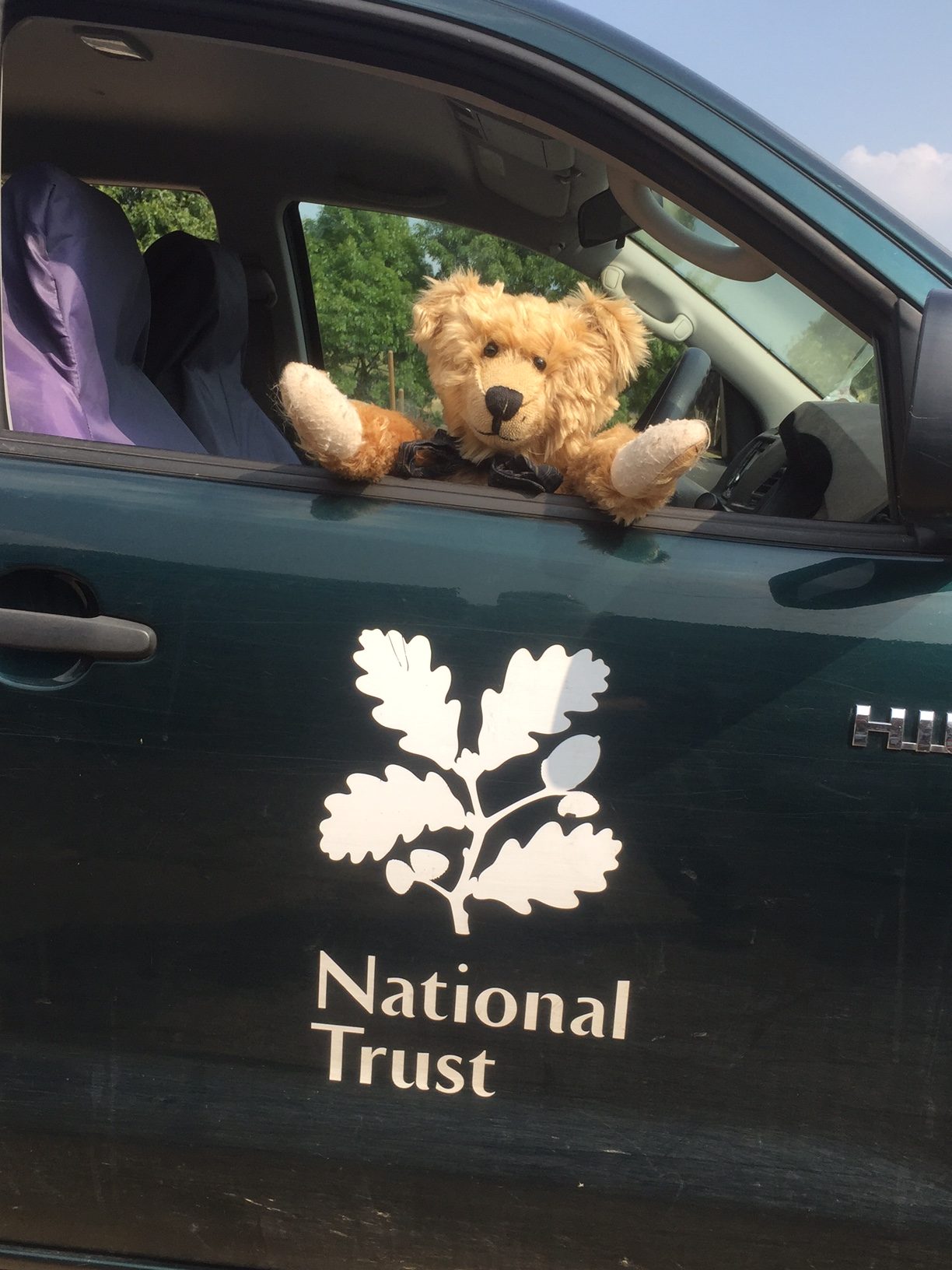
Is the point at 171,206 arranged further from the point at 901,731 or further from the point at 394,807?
the point at 901,731

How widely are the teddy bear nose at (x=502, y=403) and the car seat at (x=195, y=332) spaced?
3.21 feet

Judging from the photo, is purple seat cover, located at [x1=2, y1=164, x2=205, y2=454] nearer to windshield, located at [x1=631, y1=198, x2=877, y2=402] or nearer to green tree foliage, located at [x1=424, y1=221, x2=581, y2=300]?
green tree foliage, located at [x1=424, y1=221, x2=581, y2=300]

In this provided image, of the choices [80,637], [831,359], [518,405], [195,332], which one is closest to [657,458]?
[518,405]

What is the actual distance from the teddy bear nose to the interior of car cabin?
0.18 m

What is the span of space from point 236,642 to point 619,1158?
0.75m

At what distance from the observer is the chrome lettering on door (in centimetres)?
122

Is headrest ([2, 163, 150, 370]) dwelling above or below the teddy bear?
above

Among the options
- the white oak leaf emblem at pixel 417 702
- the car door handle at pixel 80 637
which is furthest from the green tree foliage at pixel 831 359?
the car door handle at pixel 80 637

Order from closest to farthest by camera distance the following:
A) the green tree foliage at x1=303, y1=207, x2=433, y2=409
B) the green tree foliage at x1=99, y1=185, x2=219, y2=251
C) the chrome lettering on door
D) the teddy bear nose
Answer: the chrome lettering on door → the teddy bear nose → the green tree foliage at x1=303, y1=207, x2=433, y2=409 → the green tree foliage at x1=99, y1=185, x2=219, y2=251

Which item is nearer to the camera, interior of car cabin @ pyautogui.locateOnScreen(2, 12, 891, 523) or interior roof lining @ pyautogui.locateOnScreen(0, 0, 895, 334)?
interior roof lining @ pyautogui.locateOnScreen(0, 0, 895, 334)

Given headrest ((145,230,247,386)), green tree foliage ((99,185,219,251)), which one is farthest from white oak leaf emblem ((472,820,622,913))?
green tree foliage ((99,185,219,251))

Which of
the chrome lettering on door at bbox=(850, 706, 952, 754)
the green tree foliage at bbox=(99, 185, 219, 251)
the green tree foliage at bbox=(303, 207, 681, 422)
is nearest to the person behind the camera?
the chrome lettering on door at bbox=(850, 706, 952, 754)

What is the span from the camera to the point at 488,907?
126 centimetres

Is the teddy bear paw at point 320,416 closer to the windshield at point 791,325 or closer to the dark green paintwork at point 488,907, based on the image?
the dark green paintwork at point 488,907
